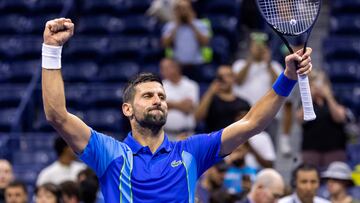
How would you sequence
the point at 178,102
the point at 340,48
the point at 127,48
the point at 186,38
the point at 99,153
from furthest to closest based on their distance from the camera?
the point at 127,48 → the point at 340,48 → the point at 186,38 → the point at 178,102 → the point at 99,153

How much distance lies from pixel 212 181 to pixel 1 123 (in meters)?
4.62

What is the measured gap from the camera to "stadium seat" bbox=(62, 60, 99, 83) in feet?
48.1

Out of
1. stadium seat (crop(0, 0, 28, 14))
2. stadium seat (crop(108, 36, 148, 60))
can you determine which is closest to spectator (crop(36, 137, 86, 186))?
stadium seat (crop(108, 36, 148, 60))

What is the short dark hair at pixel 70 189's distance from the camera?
938 centimetres

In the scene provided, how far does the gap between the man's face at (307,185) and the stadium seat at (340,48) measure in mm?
5216

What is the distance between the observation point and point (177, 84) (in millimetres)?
12070

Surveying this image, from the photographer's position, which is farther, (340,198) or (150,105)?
(340,198)

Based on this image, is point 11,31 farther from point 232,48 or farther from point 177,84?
point 177,84

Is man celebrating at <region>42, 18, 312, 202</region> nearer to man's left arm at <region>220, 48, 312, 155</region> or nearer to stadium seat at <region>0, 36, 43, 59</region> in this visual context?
man's left arm at <region>220, 48, 312, 155</region>

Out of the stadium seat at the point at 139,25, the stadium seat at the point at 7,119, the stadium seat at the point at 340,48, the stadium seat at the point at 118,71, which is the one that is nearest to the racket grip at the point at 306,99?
the stadium seat at the point at 340,48

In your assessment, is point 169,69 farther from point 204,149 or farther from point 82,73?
point 204,149

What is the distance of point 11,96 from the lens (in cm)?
1448

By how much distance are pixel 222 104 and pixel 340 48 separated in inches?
126

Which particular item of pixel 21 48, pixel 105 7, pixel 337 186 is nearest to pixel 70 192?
pixel 337 186
